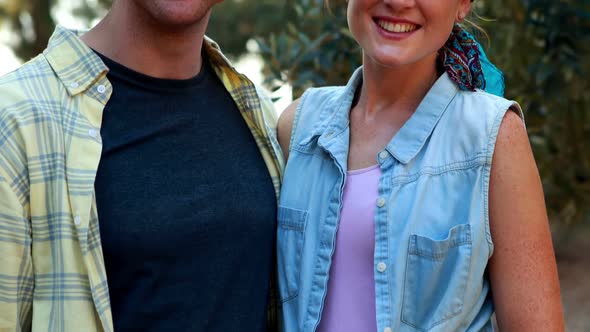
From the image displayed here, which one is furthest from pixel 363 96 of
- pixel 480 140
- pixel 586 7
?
pixel 586 7

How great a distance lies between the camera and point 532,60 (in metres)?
4.68

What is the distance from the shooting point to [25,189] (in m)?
2.04

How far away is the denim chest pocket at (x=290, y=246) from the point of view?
8.27 feet

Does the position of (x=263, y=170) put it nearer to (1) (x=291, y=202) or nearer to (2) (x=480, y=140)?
(1) (x=291, y=202)

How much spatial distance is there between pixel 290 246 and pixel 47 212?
786mm

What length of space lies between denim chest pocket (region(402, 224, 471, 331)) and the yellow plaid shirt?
84cm

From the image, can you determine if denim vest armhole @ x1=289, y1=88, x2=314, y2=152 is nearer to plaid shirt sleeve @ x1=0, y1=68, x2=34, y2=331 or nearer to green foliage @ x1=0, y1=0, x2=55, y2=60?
plaid shirt sleeve @ x1=0, y1=68, x2=34, y2=331

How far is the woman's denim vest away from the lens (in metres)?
2.26

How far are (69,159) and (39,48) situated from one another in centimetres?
1233

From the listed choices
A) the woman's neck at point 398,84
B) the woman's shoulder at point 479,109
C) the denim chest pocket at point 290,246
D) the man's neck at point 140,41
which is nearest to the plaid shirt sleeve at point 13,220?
the man's neck at point 140,41

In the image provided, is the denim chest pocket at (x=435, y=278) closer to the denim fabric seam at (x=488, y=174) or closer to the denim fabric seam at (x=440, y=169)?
the denim fabric seam at (x=488, y=174)

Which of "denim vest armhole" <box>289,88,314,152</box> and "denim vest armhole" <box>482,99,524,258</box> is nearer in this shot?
"denim vest armhole" <box>482,99,524,258</box>

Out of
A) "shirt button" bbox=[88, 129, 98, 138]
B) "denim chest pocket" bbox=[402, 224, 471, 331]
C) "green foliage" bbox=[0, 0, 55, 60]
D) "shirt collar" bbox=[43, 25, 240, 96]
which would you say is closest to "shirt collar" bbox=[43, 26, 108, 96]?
"shirt collar" bbox=[43, 25, 240, 96]

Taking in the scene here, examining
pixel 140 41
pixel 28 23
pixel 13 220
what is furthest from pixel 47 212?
pixel 28 23
